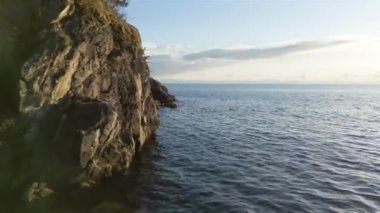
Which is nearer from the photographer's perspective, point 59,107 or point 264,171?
point 59,107

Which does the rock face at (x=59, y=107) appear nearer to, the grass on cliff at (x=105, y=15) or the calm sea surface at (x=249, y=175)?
the grass on cliff at (x=105, y=15)

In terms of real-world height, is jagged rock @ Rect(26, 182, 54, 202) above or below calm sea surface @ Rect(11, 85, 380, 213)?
→ above

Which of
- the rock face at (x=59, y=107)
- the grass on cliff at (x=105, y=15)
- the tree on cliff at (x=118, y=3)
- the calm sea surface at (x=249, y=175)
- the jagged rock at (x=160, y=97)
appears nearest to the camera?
the calm sea surface at (x=249, y=175)

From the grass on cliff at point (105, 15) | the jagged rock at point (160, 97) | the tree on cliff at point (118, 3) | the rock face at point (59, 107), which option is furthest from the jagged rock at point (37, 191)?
the jagged rock at point (160, 97)

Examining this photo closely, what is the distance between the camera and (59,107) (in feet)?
91.1

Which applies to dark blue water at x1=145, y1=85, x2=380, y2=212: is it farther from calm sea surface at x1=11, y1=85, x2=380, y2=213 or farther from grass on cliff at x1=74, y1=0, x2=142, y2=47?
grass on cliff at x1=74, y1=0, x2=142, y2=47

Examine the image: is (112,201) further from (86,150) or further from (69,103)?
(69,103)

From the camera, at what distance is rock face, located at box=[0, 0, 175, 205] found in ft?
84.9

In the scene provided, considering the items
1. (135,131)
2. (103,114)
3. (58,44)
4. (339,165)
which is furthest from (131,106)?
(339,165)

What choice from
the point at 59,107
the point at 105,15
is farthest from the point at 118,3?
the point at 59,107

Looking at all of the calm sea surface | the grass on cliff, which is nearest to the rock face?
Answer: the grass on cliff

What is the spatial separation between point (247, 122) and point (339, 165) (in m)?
31.0

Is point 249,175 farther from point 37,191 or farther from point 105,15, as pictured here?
point 105,15

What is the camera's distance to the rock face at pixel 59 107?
25875mm
